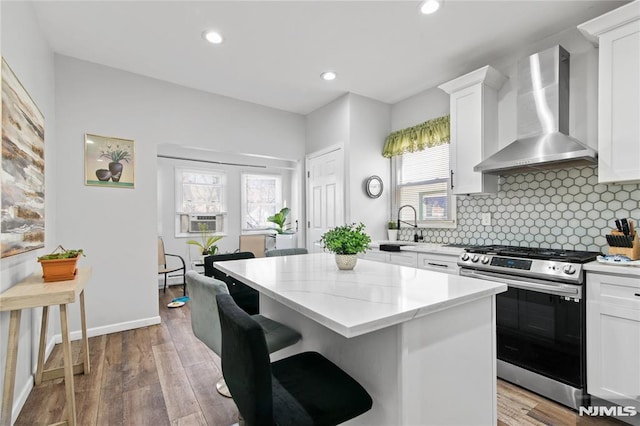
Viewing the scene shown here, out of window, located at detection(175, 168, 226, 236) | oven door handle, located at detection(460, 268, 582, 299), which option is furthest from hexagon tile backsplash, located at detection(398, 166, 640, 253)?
window, located at detection(175, 168, 226, 236)

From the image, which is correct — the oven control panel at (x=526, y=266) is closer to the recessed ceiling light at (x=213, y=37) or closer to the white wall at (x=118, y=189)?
the recessed ceiling light at (x=213, y=37)

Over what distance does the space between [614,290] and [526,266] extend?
468mm

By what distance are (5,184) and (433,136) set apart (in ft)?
12.0

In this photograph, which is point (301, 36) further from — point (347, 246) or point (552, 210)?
point (552, 210)

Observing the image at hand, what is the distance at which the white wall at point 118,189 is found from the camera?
3.07 meters

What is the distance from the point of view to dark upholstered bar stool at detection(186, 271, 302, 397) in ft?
5.01

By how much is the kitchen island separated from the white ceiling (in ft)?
6.65

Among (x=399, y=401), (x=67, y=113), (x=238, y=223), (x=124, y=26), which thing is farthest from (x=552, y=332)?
(x=238, y=223)

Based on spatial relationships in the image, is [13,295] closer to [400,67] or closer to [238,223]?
[400,67]

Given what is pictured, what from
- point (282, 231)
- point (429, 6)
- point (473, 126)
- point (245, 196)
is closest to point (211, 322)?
point (429, 6)

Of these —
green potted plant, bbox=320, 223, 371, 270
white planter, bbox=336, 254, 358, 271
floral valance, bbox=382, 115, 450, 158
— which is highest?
floral valance, bbox=382, 115, 450, 158

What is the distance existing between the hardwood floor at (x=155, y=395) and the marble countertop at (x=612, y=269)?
90cm

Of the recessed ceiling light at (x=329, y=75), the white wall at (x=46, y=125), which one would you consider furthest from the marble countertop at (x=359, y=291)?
the recessed ceiling light at (x=329, y=75)

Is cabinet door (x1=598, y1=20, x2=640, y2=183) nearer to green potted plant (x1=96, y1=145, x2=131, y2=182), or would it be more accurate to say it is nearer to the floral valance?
the floral valance
